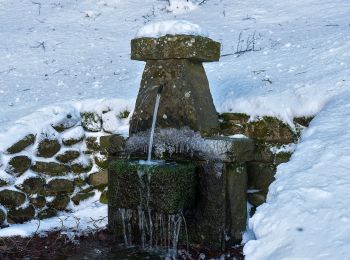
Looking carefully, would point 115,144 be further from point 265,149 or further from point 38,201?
point 265,149

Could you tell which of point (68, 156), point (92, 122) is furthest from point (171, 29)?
point (68, 156)

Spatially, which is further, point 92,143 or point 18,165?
point 92,143

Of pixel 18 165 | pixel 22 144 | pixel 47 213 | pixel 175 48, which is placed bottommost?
pixel 47 213

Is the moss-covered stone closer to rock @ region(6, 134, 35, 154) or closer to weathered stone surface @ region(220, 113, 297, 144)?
weathered stone surface @ region(220, 113, 297, 144)

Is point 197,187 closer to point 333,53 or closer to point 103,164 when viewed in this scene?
point 103,164

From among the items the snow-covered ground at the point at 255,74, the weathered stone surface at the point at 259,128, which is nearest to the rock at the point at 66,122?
the snow-covered ground at the point at 255,74

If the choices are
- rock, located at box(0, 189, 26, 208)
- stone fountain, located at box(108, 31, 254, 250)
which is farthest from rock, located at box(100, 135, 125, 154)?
rock, located at box(0, 189, 26, 208)

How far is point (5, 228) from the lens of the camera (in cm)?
431

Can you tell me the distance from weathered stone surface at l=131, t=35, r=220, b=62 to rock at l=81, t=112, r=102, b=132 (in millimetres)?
1122

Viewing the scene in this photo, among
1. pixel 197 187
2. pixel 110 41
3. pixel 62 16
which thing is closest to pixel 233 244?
pixel 197 187

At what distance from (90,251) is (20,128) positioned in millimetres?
1637

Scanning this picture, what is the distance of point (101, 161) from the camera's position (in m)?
4.91

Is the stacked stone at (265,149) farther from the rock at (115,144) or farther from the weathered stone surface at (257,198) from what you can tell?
the rock at (115,144)

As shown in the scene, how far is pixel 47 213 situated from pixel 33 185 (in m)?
0.33
